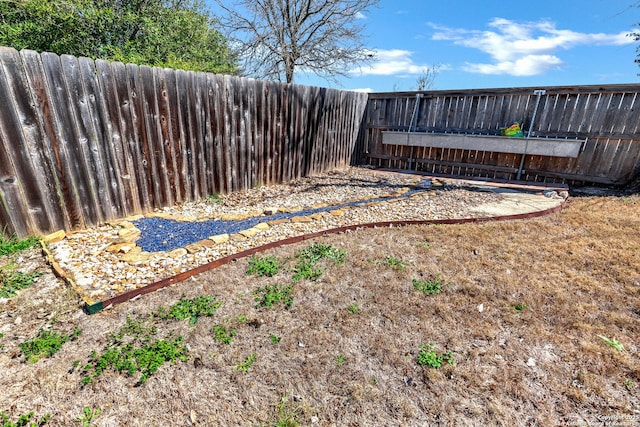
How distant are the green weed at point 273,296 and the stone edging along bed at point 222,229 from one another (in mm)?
643

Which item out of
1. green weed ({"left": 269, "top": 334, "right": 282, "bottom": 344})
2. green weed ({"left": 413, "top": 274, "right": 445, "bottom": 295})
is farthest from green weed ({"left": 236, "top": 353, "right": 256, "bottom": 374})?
green weed ({"left": 413, "top": 274, "right": 445, "bottom": 295})

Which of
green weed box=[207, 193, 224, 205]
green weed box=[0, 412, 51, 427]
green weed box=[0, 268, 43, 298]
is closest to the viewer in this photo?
green weed box=[0, 412, 51, 427]

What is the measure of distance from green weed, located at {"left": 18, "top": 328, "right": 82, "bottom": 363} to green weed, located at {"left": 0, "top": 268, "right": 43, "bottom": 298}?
651 millimetres

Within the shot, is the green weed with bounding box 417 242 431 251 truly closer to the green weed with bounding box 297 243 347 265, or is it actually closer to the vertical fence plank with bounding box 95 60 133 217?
the green weed with bounding box 297 243 347 265

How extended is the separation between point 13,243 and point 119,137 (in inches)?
58.7

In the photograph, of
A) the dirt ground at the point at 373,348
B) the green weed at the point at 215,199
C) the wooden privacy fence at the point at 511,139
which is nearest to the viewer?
the dirt ground at the point at 373,348

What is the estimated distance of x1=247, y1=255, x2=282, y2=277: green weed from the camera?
2.74 metres

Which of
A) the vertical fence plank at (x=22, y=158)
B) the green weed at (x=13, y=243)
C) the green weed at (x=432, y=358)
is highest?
the vertical fence plank at (x=22, y=158)

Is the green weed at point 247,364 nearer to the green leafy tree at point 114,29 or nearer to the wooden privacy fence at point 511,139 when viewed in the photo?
the green leafy tree at point 114,29

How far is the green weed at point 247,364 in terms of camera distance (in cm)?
177

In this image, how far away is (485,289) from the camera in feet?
8.29

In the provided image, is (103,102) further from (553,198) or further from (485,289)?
(553,198)

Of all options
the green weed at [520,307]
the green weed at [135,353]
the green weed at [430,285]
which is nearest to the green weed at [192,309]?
the green weed at [135,353]

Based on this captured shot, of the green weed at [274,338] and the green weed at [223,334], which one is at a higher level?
the green weed at [223,334]
